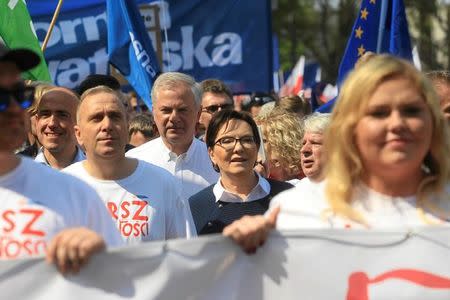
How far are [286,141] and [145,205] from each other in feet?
6.03

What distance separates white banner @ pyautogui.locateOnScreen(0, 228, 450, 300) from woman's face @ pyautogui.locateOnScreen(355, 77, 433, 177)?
0.27 meters

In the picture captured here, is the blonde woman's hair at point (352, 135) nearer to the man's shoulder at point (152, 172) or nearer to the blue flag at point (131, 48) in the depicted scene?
the man's shoulder at point (152, 172)

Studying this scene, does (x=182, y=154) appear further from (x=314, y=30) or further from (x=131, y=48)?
(x=314, y=30)

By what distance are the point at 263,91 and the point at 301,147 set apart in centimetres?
423

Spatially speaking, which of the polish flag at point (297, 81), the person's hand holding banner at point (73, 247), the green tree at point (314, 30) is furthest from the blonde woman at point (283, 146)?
the green tree at point (314, 30)

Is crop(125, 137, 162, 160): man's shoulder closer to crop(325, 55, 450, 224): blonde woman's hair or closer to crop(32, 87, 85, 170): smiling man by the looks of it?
crop(32, 87, 85, 170): smiling man

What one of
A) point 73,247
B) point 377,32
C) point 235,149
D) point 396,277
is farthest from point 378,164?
point 377,32

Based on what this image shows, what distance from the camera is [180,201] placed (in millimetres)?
6027

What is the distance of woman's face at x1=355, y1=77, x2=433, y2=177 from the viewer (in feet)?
12.4

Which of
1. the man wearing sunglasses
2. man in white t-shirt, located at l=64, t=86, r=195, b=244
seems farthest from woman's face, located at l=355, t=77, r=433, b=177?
the man wearing sunglasses

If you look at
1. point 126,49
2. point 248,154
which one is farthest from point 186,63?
point 248,154

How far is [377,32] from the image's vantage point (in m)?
9.02

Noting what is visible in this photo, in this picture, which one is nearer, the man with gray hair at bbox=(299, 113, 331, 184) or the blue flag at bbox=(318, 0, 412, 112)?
the man with gray hair at bbox=(299, 113, 331, 184)

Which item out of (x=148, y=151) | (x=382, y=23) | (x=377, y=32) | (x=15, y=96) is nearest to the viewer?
(x=15, y=96)
